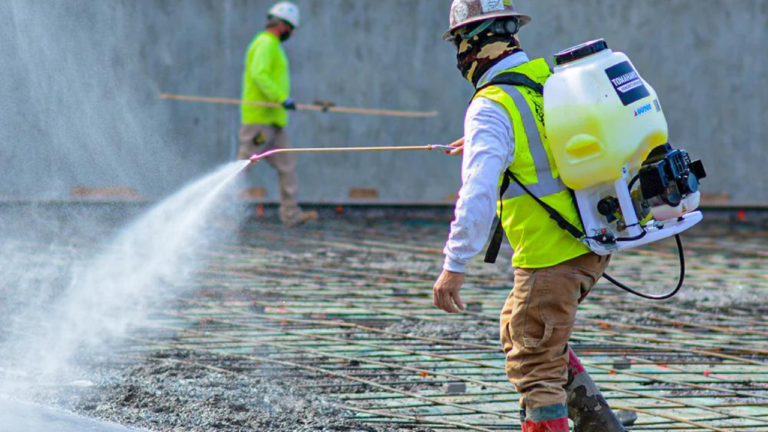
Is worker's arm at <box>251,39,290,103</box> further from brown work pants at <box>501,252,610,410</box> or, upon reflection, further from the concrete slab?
brown work pants at <box>501,252,610,410</box>

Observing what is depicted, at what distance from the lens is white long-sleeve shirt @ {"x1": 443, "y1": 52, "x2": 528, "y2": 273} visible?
3270 millimetres

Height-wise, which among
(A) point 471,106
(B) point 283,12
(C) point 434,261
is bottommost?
(C) point 434,261

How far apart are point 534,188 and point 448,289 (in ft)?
1.47

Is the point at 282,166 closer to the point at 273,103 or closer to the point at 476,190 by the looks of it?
the point at 273,103

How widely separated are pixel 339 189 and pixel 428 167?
1.01 meters

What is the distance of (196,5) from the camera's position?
10.9 metres

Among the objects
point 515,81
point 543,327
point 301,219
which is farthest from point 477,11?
point 301,219

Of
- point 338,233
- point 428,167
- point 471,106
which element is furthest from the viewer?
point 428,167

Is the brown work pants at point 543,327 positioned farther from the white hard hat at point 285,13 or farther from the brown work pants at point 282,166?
the white hard hat at point 285,13

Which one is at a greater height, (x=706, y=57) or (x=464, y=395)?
(x=706, y=57)

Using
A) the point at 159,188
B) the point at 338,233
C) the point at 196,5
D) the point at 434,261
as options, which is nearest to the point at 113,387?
the point at 434,261

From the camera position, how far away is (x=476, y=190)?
10.7ft

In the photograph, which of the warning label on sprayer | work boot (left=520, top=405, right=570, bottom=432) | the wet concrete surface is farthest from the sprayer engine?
the wet concrete surface

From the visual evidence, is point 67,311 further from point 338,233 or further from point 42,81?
point 338,233
